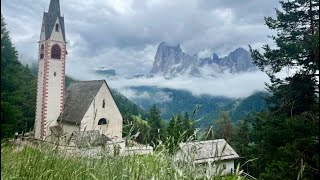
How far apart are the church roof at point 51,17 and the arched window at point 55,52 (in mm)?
1037

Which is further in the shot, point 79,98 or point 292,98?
point 79,98

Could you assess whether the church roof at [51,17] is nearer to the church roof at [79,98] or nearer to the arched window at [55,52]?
the arched window at [55,52]

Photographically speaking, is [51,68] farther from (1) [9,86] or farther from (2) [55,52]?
→ (1) [9,86]

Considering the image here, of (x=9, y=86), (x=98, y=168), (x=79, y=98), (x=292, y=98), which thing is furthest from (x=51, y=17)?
(x=98, y=168)

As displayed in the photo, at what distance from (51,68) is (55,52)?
5.52 feet

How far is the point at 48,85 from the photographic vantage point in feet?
107

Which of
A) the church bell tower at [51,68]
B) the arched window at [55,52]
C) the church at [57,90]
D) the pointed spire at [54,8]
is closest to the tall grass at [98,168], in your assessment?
the church at [57,90]

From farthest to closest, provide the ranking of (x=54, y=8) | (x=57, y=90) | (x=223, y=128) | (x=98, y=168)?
(x=223, y=128) < (x=54, y=8) < (x=57, y=90) < (x=98, y=168)

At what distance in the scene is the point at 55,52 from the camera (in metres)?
33.3

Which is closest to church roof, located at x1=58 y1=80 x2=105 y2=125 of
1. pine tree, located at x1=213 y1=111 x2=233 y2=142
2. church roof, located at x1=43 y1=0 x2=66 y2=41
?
church roof, located at x1=43 y1=0 x2=66 y2=41

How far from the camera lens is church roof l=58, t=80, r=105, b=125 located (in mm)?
31391

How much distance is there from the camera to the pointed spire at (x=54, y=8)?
3391cm

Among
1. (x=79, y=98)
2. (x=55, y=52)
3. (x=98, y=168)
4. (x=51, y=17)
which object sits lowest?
(x=98, y=168)

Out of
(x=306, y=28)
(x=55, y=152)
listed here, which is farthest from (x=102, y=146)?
(x=306, y=28)
